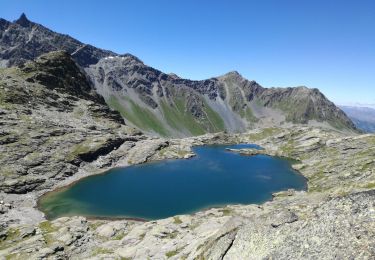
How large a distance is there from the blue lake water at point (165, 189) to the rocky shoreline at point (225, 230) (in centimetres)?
849

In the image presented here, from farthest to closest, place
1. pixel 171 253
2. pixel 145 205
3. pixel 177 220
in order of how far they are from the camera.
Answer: pixel 145 205, pixel 177 220, pixel 171 253

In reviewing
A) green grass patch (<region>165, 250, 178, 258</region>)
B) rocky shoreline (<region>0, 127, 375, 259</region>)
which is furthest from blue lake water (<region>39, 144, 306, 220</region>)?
green grass patch (<region>165, 250, 178, 258</region>)

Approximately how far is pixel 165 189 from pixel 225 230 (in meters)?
94.7

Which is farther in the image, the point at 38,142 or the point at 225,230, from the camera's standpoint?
the point at 38,142

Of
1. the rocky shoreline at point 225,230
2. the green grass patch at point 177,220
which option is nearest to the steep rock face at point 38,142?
the rocky shoreline at point 225,230

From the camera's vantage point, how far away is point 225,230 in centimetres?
4406

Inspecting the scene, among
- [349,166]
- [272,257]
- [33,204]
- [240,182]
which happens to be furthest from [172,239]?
[349,166]

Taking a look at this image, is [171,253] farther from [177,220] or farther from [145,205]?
[145,205]

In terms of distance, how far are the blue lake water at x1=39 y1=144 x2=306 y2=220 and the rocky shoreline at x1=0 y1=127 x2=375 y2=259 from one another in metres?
8.49

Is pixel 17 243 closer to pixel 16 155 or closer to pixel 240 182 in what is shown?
pixel 16 155

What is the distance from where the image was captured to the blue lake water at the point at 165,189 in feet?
370

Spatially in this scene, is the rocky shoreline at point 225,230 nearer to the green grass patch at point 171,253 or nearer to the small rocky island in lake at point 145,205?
the green grass patch at point 171,253

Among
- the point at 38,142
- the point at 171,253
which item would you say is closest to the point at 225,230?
the point at 171,253

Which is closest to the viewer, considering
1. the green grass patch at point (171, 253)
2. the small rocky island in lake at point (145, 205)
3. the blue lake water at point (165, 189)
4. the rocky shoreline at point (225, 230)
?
the rocky shoreline at point (225, 230)
